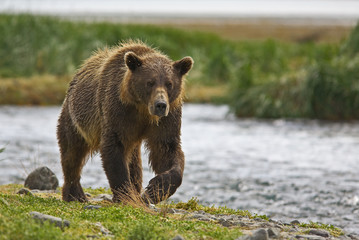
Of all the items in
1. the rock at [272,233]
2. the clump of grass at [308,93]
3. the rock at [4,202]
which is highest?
the rock at [4,202]

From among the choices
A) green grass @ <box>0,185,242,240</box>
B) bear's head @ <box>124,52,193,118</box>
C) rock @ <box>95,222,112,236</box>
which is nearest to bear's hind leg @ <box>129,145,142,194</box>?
green grass @ <box>0,185,242,240</box>

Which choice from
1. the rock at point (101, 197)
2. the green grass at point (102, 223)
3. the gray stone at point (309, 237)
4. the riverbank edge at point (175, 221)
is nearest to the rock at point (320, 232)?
the riverbank edge at point (175, 221)

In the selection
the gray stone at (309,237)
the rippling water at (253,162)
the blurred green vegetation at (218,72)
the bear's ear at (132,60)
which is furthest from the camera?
the blurred green vegetation at (218,72)

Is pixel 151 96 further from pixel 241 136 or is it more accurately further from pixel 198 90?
pixel 198 90

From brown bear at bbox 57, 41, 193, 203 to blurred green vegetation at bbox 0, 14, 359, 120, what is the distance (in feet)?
32.0

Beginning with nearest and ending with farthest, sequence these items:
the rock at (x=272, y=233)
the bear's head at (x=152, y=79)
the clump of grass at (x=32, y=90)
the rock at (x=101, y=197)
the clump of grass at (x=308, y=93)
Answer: the rock at (x=272, y=233) < the bear's head at (x=152, y=79) < the rock at (x=101, y=197) < the clump of grass at (x=308, y=93) < the clump of grass at (x=32, y=90)

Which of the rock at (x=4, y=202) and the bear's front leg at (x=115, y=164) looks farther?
the bear's front leg at (x=115, y=164)

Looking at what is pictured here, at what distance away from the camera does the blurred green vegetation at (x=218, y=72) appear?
1759 centimetres

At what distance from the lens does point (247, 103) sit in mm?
19078

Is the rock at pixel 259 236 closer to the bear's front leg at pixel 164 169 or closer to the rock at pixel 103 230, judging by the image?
the rock at pixel 103 230

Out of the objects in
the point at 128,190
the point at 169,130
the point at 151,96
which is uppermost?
the point at 151,96

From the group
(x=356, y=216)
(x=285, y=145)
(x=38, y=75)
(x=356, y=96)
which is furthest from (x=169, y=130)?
(x=38, y=75)

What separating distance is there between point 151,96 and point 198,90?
1801 centimetres

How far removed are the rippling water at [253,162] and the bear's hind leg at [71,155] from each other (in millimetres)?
861
